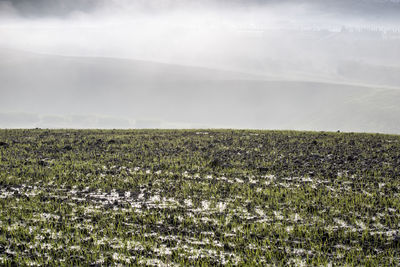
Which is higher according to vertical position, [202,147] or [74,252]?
[202,147]

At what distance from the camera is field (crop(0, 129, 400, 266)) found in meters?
11.8

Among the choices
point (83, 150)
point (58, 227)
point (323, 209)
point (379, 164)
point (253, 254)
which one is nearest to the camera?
point (253, 254)

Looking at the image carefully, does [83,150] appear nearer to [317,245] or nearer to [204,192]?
[204,192]

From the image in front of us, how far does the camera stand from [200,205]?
1647 centimetres

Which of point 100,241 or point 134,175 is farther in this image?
point 134,175

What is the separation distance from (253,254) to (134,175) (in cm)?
1175

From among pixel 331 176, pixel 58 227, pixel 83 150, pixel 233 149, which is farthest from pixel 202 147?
pixel 58 227

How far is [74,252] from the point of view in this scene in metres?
11.8

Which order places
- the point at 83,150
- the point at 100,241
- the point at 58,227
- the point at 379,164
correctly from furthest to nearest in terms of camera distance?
the point at 83,150 → the point at 379,164 → the point at 58,227 → the point at 100,241

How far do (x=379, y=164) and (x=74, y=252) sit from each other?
819 inches

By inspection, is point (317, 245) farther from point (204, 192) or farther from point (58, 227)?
point (58, 227)

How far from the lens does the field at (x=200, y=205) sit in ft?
38.7

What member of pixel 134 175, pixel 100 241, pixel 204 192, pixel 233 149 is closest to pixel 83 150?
pixel 134 175

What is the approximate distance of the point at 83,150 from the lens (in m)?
29.6
